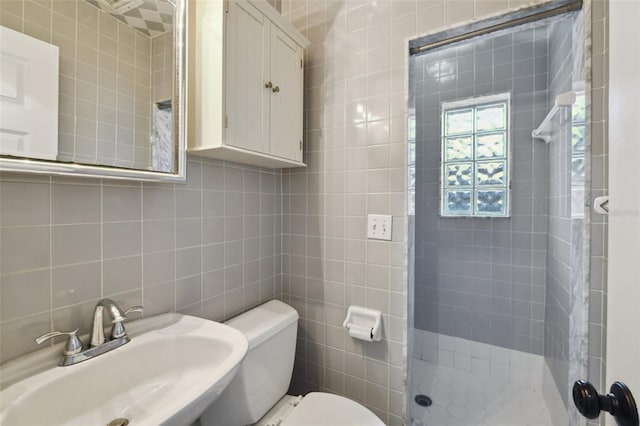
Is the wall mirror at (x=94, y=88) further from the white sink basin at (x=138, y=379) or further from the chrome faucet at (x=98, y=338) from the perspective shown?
the white sink basin at (x=138, y=379)

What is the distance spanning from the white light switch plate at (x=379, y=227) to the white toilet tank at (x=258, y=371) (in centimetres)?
52

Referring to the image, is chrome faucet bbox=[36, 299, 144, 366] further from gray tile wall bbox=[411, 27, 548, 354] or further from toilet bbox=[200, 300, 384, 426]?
gray tile wall bbox=[411, 27, 548, 354]

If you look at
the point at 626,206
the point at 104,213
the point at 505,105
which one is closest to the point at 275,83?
the point at 104,213

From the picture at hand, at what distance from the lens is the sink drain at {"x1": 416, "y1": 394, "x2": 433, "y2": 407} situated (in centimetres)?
171

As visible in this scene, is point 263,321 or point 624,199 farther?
point 263,321

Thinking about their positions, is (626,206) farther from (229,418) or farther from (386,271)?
(229,418)

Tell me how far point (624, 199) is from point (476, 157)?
1.81 m

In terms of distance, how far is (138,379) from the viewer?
80 cm

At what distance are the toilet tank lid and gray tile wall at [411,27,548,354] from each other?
4.30 feet

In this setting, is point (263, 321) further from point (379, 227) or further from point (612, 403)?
point (612, 403)

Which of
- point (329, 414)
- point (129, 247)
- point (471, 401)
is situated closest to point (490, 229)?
point (471, 401)

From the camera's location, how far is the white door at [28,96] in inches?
24.4

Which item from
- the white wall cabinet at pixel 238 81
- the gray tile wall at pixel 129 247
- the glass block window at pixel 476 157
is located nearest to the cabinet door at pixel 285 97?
the white wall cabinet at pixel 238 81

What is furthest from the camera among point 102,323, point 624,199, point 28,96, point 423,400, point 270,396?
point 423,400
